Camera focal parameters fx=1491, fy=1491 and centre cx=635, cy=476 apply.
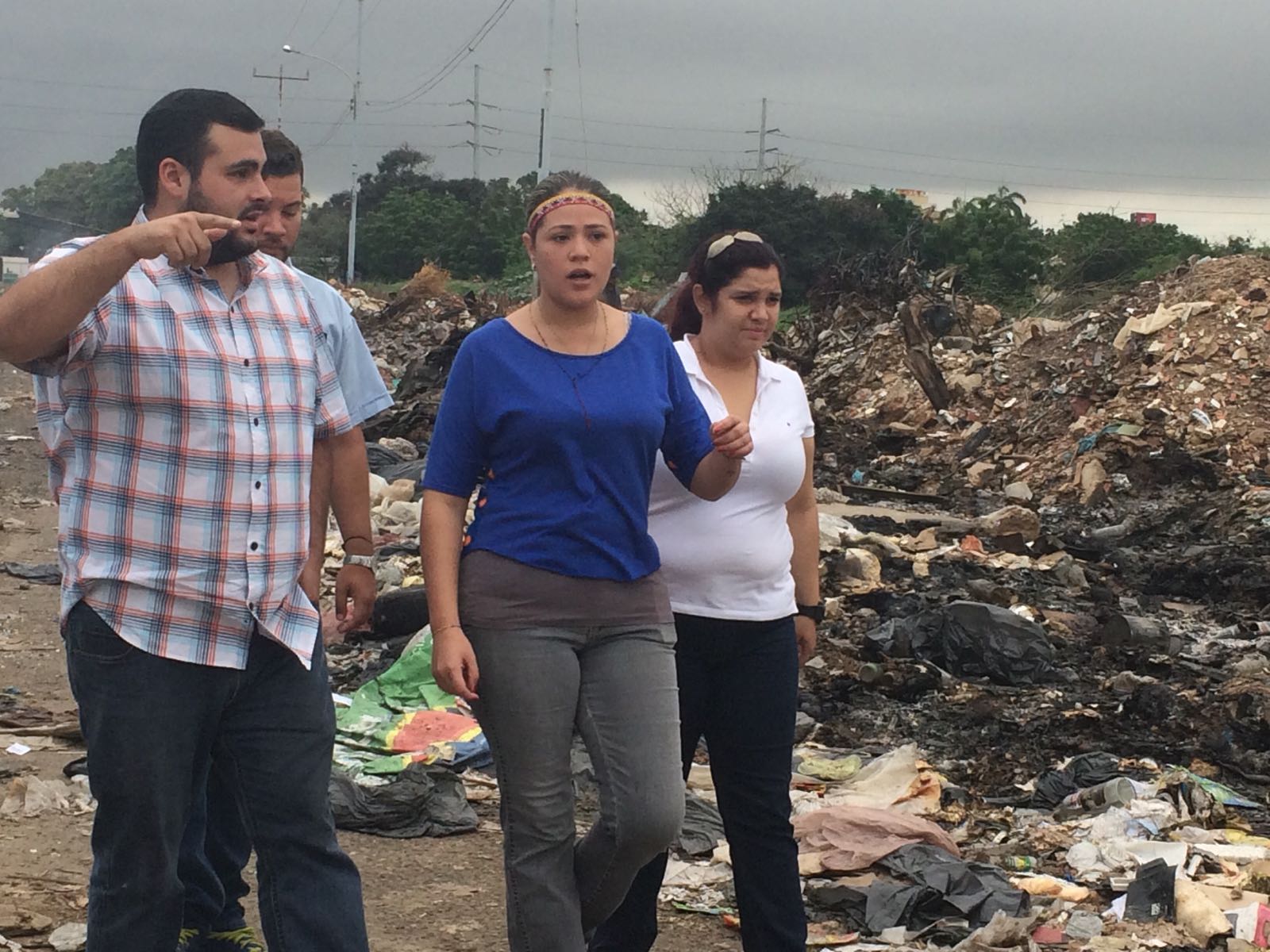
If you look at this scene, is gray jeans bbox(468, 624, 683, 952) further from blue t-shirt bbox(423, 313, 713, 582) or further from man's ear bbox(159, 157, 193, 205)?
man's ear bbox(159, 157, 193, 205)

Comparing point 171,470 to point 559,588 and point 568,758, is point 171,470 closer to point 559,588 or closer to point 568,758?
point 559,588

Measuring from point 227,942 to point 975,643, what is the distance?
5.45 m

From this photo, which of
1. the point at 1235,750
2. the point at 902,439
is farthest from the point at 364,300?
the point at 1235,750

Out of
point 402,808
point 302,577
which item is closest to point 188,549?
point 302,577

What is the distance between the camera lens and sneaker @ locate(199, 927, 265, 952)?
11.8 feet

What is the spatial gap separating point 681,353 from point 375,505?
28.8 feet

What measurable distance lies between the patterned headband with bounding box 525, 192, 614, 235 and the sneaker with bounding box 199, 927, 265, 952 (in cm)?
184

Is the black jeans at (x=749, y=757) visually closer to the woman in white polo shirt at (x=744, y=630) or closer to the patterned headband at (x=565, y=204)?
the woman in white polo shirt at (x=744, y=630)

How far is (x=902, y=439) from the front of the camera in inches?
795

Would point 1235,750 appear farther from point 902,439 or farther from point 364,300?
point 364,300

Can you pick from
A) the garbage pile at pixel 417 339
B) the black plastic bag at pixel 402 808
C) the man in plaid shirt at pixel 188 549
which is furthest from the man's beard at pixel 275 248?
the garbage pile at pixel 417 339

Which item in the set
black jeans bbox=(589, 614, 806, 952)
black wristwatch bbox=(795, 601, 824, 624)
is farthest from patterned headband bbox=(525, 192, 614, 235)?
black wristwatch bbox=(795, 601, 824, 624)

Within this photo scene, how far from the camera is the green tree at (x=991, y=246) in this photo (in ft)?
118

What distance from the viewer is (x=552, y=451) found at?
308cm
